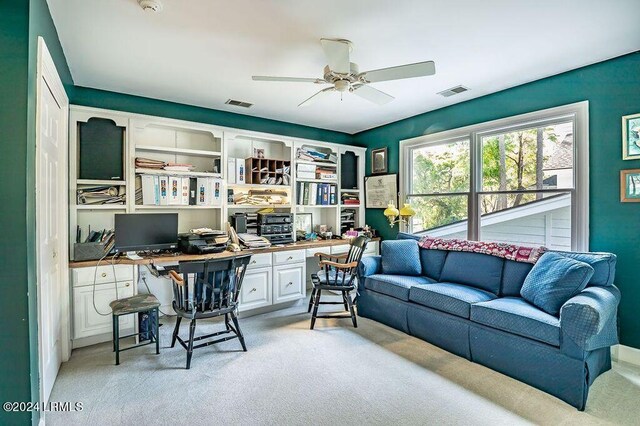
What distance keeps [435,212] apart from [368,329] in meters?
1.91

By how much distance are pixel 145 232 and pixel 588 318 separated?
12.2ft

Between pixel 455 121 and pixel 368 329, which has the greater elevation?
pixel 455 121

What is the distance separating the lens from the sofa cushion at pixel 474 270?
3006mm

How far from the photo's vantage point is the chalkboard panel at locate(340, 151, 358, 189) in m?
4.98

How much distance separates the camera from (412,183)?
459 cm

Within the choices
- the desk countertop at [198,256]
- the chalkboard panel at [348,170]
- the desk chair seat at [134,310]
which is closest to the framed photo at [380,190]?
the chalkboard panel at [348,170]

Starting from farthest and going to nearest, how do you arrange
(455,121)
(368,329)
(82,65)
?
(455,121) → (368,329) → (82,65)

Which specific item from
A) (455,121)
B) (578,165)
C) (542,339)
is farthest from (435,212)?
(542,339)

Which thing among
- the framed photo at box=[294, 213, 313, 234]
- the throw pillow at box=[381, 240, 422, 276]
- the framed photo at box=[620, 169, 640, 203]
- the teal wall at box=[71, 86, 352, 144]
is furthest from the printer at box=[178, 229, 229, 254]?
the framed photo at box=[620, 169, 640, 203]

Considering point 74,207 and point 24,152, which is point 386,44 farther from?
point 74,207

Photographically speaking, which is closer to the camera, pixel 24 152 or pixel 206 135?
pixel 24 152

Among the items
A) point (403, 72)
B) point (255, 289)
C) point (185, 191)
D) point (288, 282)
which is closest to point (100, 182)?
point (185, 191)

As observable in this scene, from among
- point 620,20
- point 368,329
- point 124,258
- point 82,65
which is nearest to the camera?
point 620,20

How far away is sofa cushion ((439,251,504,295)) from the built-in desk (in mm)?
1497
